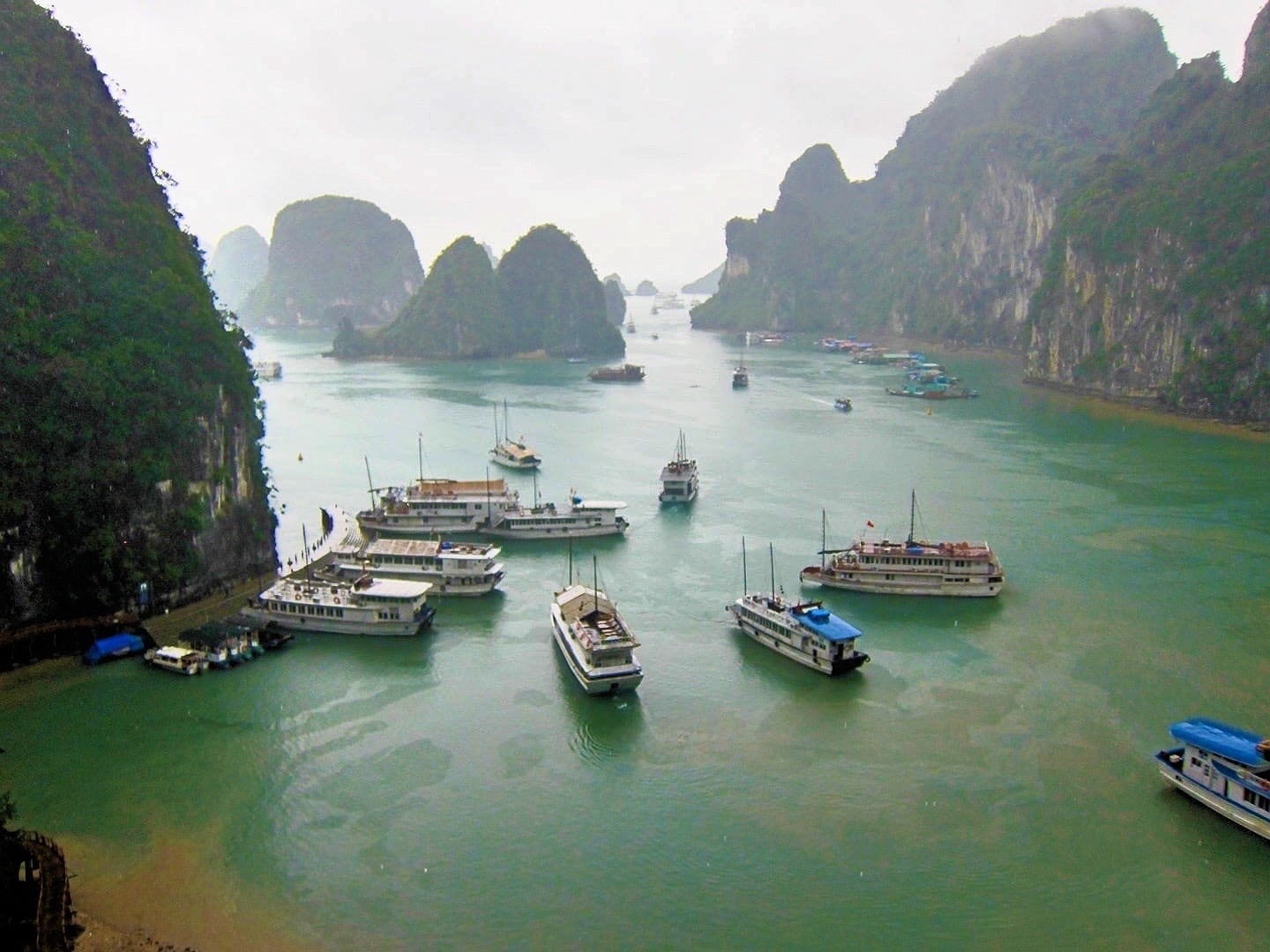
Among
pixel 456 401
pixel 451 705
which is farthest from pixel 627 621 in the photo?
pixel 456 401

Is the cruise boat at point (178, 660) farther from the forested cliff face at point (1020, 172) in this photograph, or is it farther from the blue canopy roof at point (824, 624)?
the forested cliff face at point (1020, 172)

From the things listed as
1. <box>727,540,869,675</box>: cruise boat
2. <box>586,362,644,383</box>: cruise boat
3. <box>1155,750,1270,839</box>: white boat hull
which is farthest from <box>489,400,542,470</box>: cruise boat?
<box>586,362,644,383</box>: cruise boat

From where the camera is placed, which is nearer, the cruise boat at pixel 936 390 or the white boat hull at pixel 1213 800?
the white boat hull at pixel 1213 800

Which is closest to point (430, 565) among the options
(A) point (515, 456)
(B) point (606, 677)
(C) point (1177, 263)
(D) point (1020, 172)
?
(B) point (606, 677)

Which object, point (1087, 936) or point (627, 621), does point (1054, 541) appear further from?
point (1087, 936)

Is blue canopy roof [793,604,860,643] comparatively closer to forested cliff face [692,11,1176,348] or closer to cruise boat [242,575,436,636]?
cruise boat [242,575,436,636]

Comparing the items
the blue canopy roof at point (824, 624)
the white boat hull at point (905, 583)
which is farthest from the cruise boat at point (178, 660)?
the white boat hull at point (905, 583)
